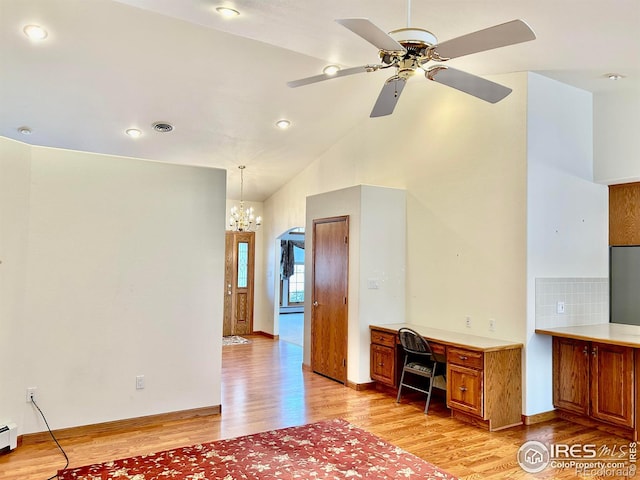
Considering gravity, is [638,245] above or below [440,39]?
below

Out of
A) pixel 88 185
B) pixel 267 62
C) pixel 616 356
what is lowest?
pixel 616 356

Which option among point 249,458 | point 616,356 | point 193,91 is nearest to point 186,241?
point 193,91

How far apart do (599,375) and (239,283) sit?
22.2 ft

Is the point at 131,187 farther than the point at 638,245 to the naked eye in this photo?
No

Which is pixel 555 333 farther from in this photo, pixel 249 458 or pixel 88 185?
pixel 88 185

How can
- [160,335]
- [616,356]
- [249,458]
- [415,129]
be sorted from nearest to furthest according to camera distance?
[249,458] → [616,356] → [160,335] → [415,129]

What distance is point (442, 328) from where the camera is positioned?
17.1 ft

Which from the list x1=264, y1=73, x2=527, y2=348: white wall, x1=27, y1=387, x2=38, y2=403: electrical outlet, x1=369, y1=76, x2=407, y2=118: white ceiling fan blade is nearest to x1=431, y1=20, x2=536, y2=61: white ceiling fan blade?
x1=369, y1=76, x2=407, y2=118: white ceiling fan blade

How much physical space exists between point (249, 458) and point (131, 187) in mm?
2586

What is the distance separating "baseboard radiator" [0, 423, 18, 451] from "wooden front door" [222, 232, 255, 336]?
561 centimetres

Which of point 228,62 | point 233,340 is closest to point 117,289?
point 228,62

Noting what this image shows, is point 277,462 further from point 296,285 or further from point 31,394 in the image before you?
point 296,285

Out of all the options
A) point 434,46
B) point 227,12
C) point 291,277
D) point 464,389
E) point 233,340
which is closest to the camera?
point 434,46

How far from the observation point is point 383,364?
5301mm
